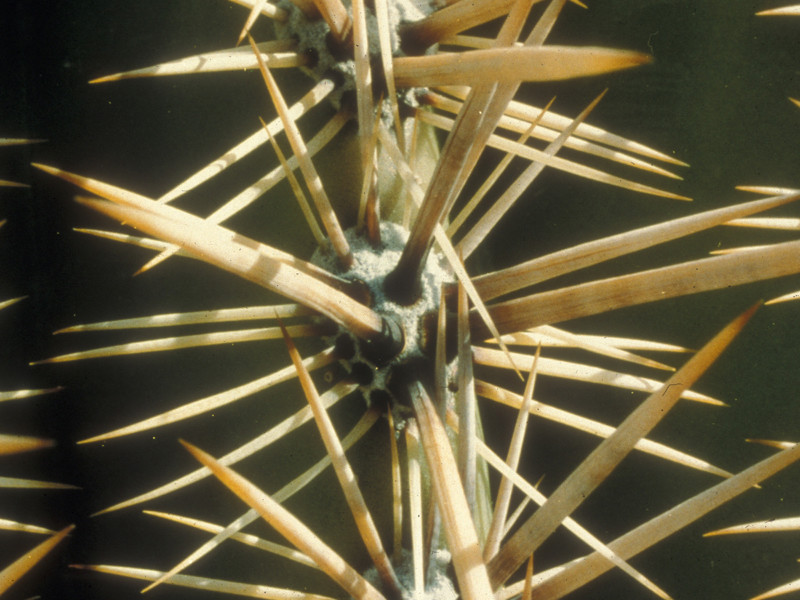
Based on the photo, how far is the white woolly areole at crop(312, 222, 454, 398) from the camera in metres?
0.55

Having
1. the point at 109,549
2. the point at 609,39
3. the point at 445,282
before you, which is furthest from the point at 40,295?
the point at 609,39

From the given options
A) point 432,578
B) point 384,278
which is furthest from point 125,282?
point 432,578

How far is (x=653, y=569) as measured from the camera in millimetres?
878

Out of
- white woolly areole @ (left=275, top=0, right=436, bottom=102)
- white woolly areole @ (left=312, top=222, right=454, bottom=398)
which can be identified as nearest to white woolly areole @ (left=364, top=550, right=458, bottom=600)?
white woolly areole @ (left=312, top=222, right=454, bottom=398)

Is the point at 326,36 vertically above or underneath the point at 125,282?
above

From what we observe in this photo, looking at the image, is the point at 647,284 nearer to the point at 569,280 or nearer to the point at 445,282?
the point at 445,282

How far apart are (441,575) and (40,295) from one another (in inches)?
18.7

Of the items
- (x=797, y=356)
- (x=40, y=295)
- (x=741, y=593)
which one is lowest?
(x=741, y=593)

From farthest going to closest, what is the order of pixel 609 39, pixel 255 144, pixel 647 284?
1. pixel 609 39
2. pixel 255 144
3. pixel 647 284

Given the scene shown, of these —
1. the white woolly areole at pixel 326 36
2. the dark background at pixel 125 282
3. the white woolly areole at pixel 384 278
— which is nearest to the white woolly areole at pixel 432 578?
the dark background at pixel 125 282

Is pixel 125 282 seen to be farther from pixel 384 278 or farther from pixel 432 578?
pixel 432 578

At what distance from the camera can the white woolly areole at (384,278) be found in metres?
0.55

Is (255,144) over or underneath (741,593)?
over

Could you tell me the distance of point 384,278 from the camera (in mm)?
569
